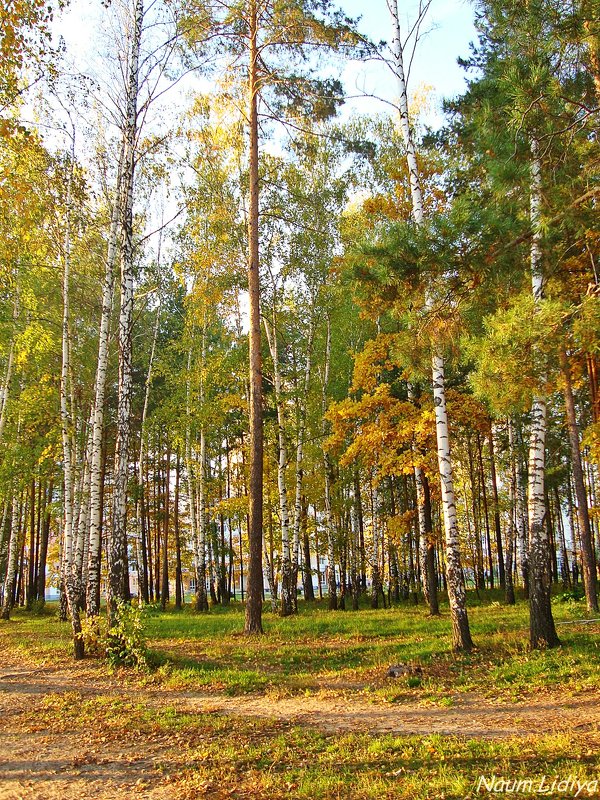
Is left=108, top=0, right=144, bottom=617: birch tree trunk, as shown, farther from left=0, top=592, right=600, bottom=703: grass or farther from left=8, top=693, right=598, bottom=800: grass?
left=8, top=693, right=598, bottom=800: grass

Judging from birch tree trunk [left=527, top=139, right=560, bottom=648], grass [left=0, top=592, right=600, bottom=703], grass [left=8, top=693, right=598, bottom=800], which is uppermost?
birch tree trunk [left=527, top=139, right=560, bottom=648]

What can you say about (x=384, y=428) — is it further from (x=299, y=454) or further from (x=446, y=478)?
(x=446, y=478)

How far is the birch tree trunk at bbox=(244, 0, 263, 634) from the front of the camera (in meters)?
12.5

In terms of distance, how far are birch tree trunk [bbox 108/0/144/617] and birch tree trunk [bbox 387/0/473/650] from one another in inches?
213

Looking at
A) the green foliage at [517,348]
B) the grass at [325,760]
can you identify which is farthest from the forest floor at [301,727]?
the green foliage at [517,348]

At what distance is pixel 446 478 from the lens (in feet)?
33.0

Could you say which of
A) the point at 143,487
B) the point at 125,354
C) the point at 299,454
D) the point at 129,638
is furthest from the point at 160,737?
the point at 143,487

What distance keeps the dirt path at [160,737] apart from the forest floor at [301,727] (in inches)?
0.8

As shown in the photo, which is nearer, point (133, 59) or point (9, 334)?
point (133, 59)

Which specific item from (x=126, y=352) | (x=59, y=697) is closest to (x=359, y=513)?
(x=126, y=352)

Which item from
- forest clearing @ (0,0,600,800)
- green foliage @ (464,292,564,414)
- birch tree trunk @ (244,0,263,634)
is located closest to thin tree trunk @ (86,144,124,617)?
forest clearing @ (0,0,600,800)

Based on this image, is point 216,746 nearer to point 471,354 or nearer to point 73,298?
point 471,354

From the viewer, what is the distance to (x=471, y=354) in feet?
22.6

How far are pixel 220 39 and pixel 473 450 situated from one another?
24654 mm
